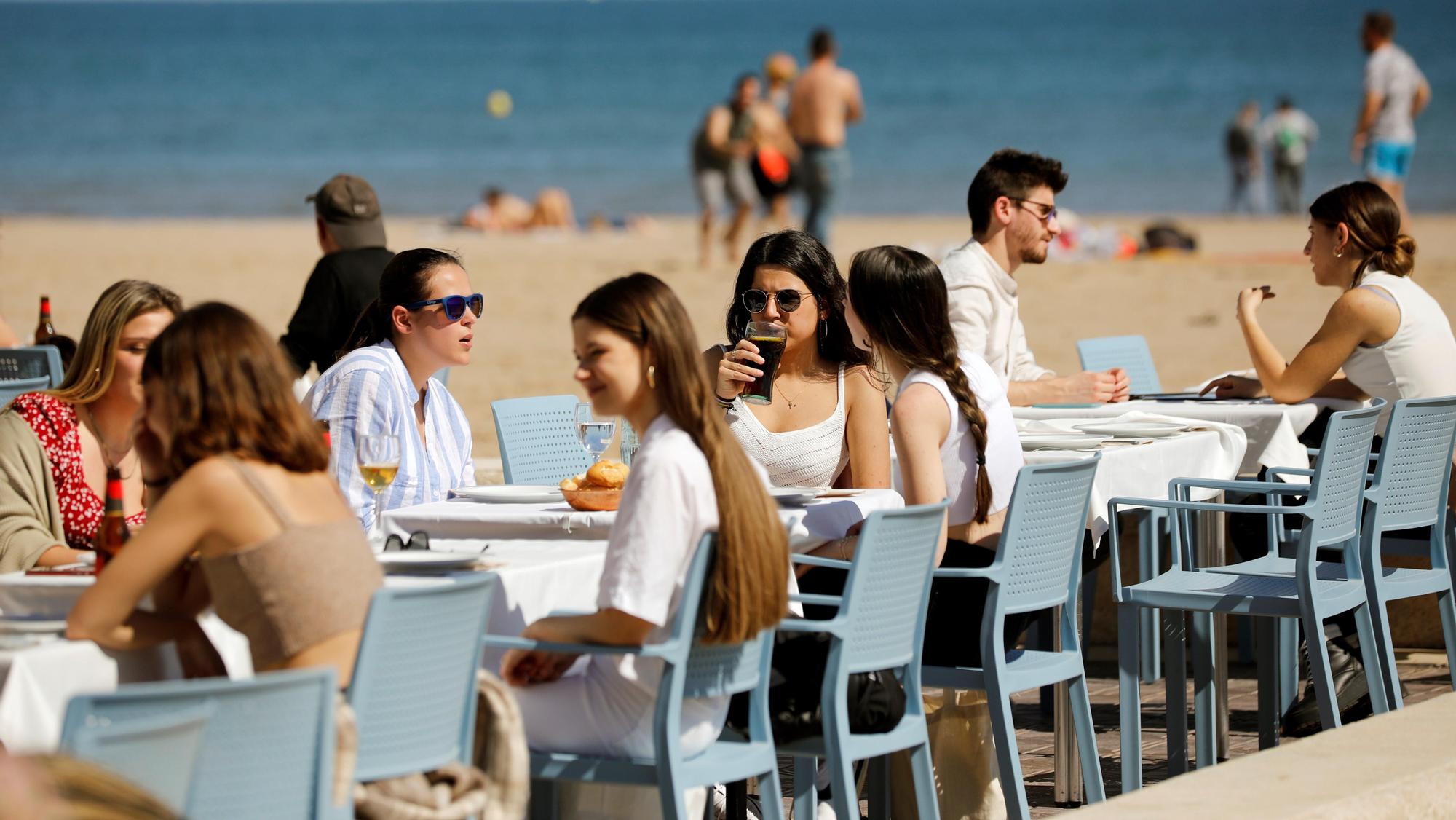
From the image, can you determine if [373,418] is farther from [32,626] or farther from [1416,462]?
[1416,462]

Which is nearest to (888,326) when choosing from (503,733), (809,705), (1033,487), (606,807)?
(1033,487)

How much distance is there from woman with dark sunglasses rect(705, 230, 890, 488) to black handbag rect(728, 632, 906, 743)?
0.99 metres

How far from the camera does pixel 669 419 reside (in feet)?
10.0

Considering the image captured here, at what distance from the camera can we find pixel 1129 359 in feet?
22.3

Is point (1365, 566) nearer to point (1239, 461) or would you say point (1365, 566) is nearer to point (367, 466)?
point (1239, 461)

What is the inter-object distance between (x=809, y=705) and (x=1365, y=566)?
1850mm

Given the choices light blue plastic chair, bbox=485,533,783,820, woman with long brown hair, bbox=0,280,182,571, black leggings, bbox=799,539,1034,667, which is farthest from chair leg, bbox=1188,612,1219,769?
woman with long brown hair, bbox=0,280,182,571

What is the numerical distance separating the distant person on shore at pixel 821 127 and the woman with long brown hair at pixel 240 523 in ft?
44.0

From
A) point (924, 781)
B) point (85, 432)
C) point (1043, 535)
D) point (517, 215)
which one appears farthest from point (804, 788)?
point (517, 215)

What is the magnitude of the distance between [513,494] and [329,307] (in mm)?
2480

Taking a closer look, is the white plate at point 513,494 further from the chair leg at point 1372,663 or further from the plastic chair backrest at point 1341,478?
the chair leg at point 1372,663

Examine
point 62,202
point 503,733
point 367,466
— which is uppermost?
point 62,202

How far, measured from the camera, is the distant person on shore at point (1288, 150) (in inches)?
1087

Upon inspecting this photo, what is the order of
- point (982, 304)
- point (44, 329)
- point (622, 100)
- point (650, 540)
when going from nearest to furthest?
point (650, 540) → point (982, 304) → point (44, 329) → point (622, 100)
